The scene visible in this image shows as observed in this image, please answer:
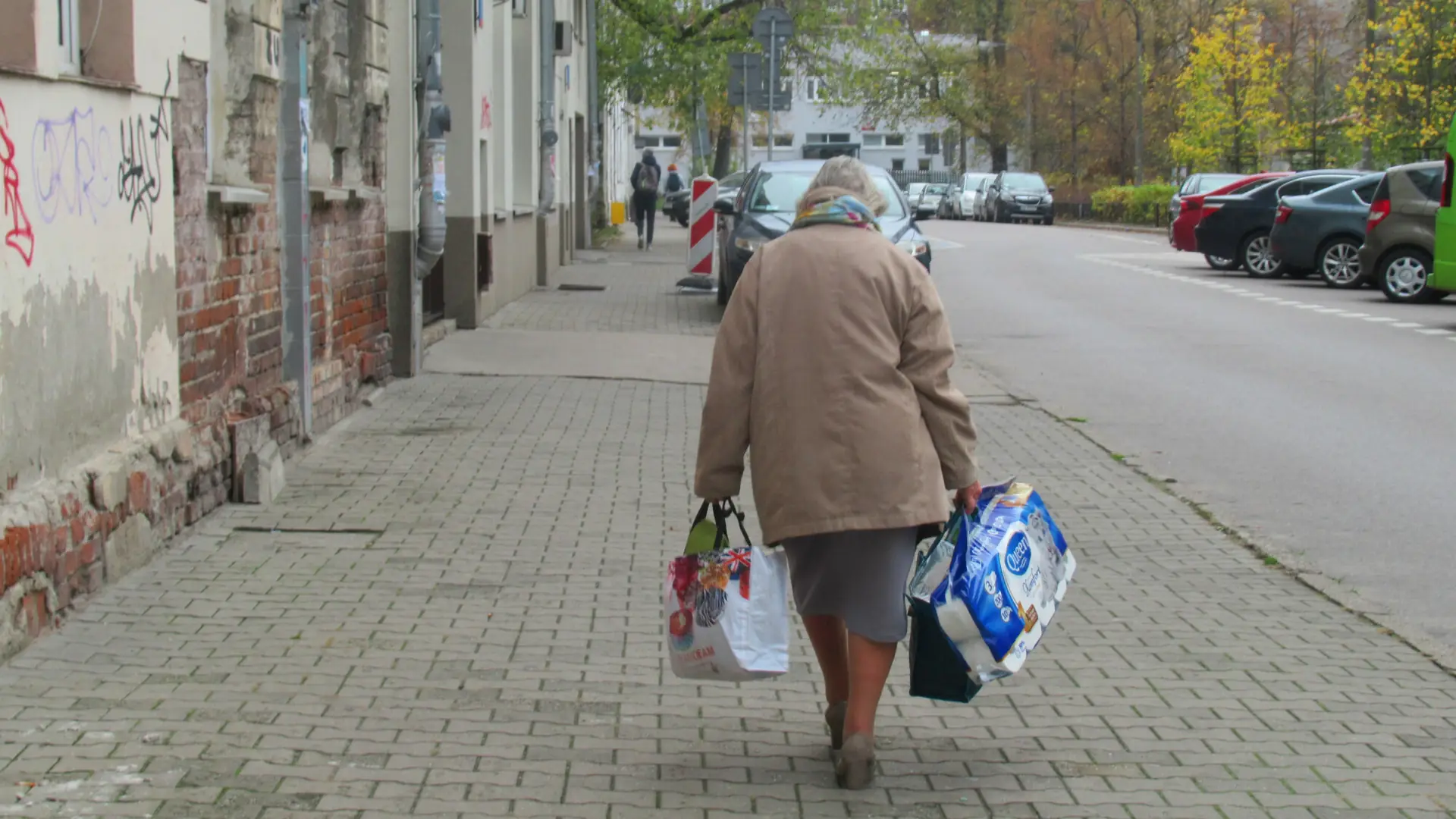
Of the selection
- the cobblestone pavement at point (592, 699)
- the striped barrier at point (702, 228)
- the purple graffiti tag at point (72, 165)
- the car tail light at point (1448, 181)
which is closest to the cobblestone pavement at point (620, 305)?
the striped barrier at point (702, 228)

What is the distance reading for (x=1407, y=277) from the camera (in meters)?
21.5

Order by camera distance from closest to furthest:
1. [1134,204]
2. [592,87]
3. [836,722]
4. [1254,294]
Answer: [836,722] → [1254,294] → [592,87] → [1134,204]

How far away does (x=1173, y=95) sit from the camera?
59.1m

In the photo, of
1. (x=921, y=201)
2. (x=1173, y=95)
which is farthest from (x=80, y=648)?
(x=1173, y=95)

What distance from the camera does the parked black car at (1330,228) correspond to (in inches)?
938

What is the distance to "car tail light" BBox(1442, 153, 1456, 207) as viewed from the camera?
17625mm

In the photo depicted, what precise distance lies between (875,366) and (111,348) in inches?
134

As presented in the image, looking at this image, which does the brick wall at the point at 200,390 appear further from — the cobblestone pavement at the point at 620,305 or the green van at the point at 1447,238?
the green van at the point at 1447,238

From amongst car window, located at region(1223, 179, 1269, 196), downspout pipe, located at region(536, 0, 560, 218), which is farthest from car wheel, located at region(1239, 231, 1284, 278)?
downspout pipe, located at region(536, 0, 560, 218)

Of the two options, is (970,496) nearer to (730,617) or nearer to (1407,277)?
(730,617)

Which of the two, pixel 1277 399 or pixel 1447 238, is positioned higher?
pixel 1447 238

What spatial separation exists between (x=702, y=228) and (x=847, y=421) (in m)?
17.6

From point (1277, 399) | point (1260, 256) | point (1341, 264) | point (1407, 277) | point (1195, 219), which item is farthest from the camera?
point (1195, 219)

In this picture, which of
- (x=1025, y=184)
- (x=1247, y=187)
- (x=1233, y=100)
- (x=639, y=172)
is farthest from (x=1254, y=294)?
(x=1025, y=184)
